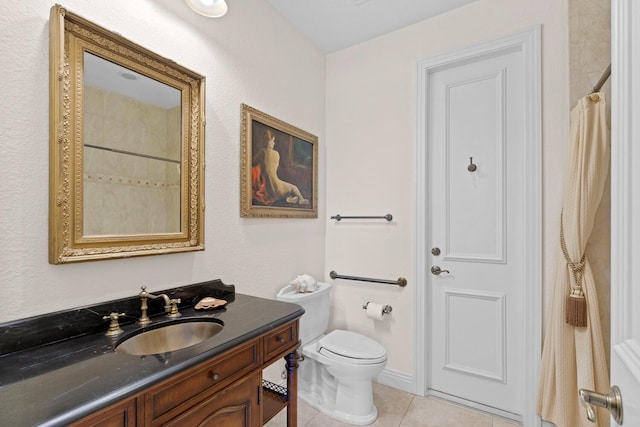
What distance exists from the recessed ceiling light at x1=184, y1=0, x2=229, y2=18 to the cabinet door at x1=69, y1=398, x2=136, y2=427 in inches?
61.1

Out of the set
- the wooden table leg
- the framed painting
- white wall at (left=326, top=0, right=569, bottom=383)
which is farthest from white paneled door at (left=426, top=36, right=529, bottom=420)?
the wooden table leg

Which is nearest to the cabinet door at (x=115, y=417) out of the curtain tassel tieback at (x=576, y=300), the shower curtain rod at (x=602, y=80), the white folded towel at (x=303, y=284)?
the white folded towel at (x=303, y=284)

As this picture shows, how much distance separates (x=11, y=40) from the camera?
963 millimetres

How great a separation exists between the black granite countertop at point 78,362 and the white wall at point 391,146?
1.21m

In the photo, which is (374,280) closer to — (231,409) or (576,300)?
(576,300)

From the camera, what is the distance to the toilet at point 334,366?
179 centimetres

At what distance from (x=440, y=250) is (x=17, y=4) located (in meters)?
2.38

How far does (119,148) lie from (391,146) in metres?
1.75

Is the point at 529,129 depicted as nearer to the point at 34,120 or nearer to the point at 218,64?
the point at 218,64

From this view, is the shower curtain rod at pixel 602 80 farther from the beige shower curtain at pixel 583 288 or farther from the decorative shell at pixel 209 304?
the decorative shell at pixel 209 304

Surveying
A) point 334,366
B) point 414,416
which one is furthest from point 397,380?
point 334,366

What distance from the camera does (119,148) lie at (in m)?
1.24

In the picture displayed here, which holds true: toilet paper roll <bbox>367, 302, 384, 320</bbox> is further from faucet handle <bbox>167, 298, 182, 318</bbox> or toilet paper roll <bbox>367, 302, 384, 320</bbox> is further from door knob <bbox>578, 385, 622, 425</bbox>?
door knob <bbox>578, 385, 622, 425</bbox>

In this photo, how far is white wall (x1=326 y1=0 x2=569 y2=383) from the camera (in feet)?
5.80
